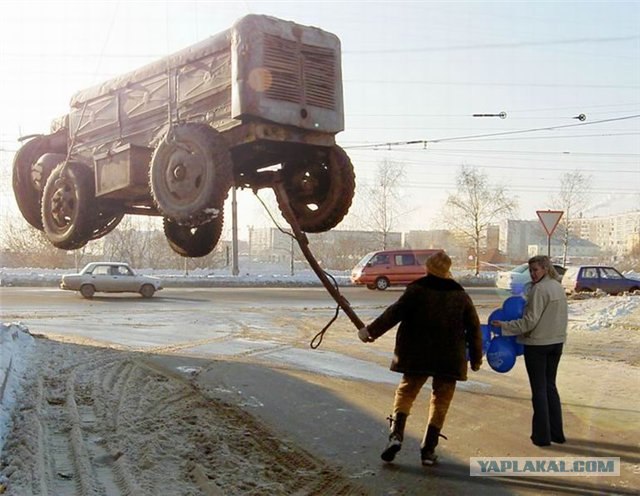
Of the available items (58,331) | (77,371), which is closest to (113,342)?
(58,331)

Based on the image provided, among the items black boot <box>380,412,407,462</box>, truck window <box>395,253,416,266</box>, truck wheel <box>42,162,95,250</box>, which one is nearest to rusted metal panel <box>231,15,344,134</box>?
truck wheel <box>42,162,95,250</box>

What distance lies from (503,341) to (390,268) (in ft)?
78.7

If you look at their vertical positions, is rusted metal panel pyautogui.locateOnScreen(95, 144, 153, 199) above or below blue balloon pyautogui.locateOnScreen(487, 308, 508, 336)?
above

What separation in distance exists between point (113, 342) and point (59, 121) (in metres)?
8.65

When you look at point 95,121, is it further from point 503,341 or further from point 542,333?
point 542,333

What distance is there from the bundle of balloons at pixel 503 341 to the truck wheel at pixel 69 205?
366 cm

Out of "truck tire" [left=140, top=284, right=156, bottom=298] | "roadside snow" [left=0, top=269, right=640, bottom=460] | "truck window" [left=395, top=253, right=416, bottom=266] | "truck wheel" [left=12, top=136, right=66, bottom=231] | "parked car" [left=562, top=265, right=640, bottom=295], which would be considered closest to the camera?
"truck wheel" [left=12, top=136, right=66, bottom=231]

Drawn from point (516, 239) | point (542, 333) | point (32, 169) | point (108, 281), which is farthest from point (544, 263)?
point (516, 239)

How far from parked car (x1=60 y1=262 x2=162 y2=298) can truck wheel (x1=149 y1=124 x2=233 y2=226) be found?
69.5 ft

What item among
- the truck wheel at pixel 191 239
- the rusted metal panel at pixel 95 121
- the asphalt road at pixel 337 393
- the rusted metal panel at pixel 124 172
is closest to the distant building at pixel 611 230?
the asphalt road at pixel 337 393

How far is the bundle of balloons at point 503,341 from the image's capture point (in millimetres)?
6266

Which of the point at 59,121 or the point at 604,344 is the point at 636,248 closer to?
A: the point at 604,344

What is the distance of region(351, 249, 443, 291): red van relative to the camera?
30.0m

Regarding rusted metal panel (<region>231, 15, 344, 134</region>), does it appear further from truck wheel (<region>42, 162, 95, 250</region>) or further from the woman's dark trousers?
the woman's dark trousers
